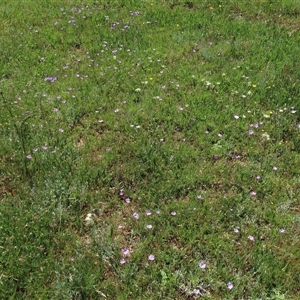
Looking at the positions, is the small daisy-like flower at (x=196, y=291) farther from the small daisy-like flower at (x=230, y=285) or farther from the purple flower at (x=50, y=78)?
the purple flower at (x=50, y=78)

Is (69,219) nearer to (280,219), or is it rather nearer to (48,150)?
(48,150)

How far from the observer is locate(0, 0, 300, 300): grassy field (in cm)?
460

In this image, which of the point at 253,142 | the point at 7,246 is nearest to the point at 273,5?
the point at 253,142

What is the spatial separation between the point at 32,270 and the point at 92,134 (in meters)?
2.61

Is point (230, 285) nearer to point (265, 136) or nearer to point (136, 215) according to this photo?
point (136, 215)

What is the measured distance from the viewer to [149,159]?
19.7 feet

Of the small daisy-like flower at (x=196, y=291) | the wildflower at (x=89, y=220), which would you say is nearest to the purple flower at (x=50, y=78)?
the wildflower at (x=89, y=220)

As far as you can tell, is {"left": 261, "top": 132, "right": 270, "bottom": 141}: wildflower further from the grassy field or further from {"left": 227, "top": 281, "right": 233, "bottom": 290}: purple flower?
{"left": 227, "top": 281, "right": 233, "bottom": 290}: purple flower

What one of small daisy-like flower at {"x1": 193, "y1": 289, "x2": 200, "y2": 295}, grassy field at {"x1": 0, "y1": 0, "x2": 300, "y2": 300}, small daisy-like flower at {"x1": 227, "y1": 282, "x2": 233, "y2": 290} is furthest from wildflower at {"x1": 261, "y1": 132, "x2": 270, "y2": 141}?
small daisy-like flower at {"x1": 193, "y1": 289, "x2": 200, "y2": 295}

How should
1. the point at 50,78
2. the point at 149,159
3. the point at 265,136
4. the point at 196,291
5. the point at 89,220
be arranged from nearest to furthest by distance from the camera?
the point at 196,291 < the point at 89,220 < the point at 149,159 < the point at 265,136 < the point at 50,78

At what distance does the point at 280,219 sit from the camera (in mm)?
5258

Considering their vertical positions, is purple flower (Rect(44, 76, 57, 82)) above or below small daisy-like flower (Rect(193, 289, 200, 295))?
above

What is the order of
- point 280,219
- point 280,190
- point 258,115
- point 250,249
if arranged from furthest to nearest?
point 258,115 → point 280,190 → point 280,219 → point 250,249

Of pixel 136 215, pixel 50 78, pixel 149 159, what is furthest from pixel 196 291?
pixel 50 78
